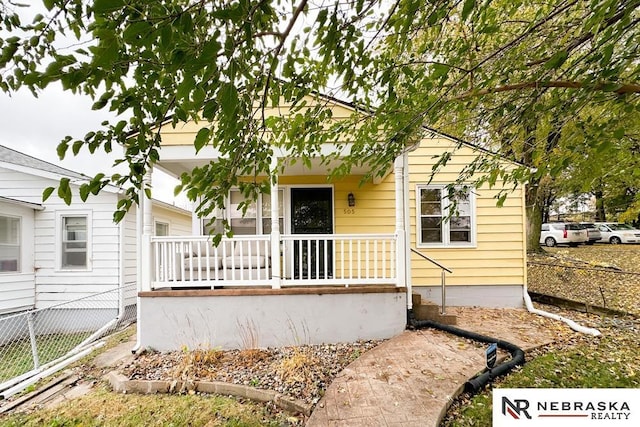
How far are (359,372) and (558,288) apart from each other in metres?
8.15

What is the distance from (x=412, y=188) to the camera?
6941mm

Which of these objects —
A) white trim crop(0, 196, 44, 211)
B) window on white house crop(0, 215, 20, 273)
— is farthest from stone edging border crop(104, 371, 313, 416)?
white trim crop(0, 196, 44, 211)

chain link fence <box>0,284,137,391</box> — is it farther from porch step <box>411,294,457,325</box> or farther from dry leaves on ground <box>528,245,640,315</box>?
dry leaves on ground <box>528,245,640,315</box>

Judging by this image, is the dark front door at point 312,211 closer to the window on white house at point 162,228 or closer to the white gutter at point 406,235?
the white gutter at point 406,235

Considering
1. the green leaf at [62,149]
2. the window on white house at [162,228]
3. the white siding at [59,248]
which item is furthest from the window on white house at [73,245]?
the green leaf at [62,149]

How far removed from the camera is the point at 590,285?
8812 millimetres

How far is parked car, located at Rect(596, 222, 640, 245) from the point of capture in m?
17.2

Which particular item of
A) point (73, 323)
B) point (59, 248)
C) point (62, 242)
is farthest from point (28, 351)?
point (62, 242)

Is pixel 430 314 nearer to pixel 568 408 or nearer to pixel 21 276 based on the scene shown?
pixel 568 408

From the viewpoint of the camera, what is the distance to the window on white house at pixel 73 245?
754 cm

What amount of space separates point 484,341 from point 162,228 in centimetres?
946

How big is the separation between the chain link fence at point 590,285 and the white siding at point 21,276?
1268 centimetres

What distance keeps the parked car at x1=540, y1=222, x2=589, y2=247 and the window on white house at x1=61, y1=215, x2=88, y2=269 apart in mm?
20044

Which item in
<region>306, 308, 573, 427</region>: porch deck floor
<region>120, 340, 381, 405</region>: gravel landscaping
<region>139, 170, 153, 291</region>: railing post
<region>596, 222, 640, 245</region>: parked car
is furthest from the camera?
<region>596, 222, 640, 245</region>: parked car
